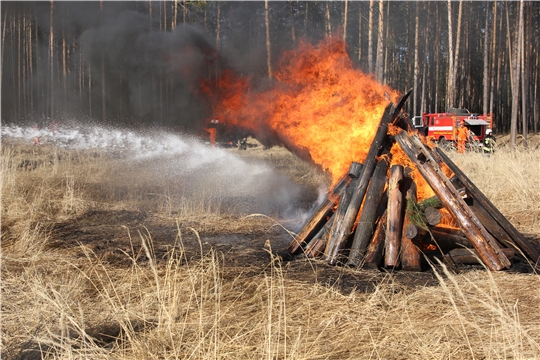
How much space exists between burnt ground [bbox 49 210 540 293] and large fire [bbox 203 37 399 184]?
1.69 m

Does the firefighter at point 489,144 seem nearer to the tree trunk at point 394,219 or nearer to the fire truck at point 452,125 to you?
the fire truck at point 452,125

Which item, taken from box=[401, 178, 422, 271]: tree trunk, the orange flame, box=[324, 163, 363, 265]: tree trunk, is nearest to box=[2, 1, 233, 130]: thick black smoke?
the orange flame

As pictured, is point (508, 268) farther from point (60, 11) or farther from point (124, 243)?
point (60, 11)

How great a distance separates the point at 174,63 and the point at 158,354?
31.4 ft

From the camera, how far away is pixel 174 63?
11.4m

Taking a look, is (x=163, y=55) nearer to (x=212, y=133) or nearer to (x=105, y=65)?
(x=105, y=65)

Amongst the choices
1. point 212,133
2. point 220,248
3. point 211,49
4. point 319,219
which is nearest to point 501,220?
point 319,219

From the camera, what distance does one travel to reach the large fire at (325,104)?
6.56m

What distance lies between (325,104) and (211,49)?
601 centimetres

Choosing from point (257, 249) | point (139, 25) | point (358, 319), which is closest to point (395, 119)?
point (257, 249)

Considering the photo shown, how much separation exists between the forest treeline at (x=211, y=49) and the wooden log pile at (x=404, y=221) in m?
4.93

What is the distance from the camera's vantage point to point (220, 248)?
20.7ft

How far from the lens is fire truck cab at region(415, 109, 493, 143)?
24234 mm

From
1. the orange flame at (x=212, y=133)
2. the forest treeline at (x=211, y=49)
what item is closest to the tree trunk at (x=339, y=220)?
the forest treeline at (x=211, y=49)
